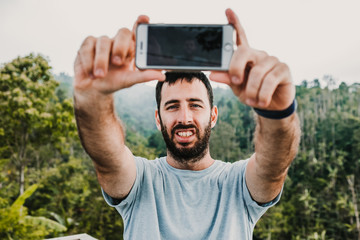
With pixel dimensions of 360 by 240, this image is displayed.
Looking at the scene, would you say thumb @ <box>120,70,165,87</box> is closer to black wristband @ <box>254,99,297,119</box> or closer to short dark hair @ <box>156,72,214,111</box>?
black wristband @ <box>254,99,297,119</box>

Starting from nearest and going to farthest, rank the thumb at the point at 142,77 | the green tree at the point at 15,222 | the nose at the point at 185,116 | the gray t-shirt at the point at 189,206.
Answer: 1. the thumb at the point at 142,77
2. the gray t-shirt at the point at 189,206
3. the nose at the point at 185,116
4. the green tree at the point at 15,222

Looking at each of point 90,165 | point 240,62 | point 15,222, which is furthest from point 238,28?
point 90,165

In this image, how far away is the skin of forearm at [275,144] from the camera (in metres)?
1.20

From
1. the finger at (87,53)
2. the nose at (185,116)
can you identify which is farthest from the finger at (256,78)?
the nose at (185,116)

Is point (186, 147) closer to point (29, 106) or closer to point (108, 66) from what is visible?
point (108, 66)

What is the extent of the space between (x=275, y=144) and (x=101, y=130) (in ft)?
2.35

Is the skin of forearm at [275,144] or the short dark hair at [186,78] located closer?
the skin of forearm at [275,144]

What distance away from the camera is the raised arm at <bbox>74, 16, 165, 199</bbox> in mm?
1023

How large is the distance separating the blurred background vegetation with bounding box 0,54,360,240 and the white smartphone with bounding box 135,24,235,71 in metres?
0.26

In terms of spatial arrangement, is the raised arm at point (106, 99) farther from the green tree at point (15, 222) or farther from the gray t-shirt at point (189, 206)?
the green tree at point (15, 222)

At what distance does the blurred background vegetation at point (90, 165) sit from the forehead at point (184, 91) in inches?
10.8

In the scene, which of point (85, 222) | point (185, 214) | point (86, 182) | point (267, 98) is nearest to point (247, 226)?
point (185, 214)

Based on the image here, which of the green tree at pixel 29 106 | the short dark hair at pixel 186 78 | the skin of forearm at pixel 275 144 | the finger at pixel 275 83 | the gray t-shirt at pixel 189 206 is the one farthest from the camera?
the green tree at pixel 29 106

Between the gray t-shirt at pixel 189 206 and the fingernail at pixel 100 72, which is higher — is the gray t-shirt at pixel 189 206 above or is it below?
below
